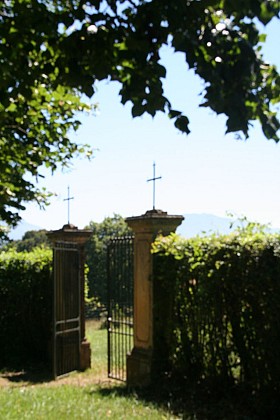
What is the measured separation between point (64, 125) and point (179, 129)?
130 inches

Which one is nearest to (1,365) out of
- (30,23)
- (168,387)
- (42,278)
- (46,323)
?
(46,323)

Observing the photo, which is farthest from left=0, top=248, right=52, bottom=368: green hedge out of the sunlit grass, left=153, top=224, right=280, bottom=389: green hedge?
left=153, top=224, right=280, bottom=389: green hedge

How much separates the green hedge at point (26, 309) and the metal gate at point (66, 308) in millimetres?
1162

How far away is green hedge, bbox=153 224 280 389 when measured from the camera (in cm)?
557

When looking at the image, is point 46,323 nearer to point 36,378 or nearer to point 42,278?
point 42,278

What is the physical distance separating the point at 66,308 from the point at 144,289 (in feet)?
7.08

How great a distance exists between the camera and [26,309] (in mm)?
10789

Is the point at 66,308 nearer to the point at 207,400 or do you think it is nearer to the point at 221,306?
the point at 207,400

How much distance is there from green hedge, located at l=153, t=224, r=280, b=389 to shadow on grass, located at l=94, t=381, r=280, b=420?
0.15 metres

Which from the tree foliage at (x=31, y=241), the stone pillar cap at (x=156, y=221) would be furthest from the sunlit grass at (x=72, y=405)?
the tree foliage at (x=31, y=241)

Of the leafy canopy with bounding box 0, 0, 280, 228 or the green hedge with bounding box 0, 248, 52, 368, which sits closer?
the leafy canopy with bounding box 0, 0, 280, 228

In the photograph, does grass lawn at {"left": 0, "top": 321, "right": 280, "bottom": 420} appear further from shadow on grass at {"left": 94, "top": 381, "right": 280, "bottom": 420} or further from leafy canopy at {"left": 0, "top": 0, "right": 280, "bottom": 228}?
leafy canopy at {"left": 0, "top": 0, "right": 280, "bottom": 228}

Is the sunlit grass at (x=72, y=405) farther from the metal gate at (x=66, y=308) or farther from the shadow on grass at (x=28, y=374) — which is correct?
the metal gate at (x=66, y=308)

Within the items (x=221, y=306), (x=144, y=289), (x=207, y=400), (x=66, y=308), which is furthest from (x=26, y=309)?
(x=221, y=306)
